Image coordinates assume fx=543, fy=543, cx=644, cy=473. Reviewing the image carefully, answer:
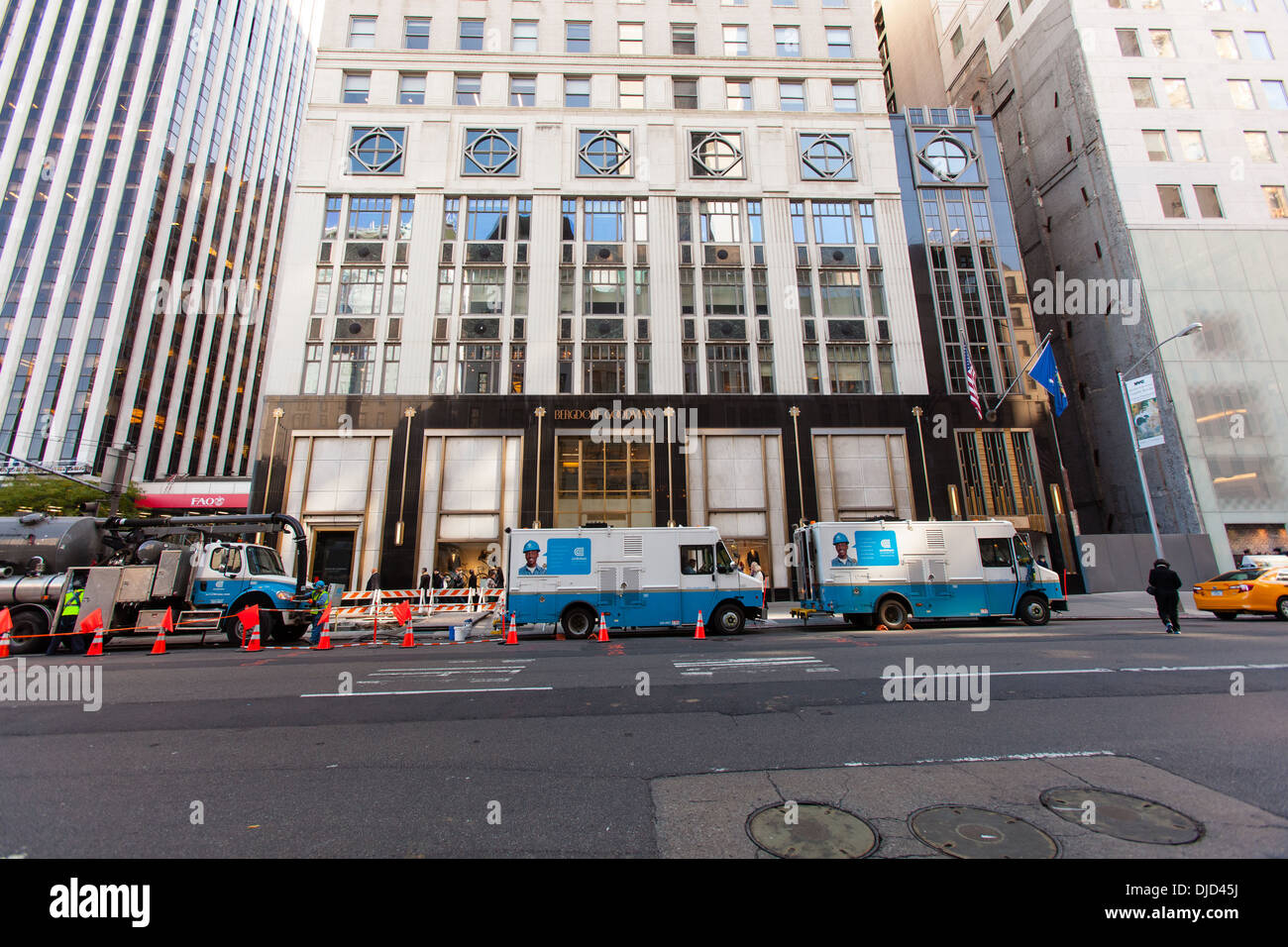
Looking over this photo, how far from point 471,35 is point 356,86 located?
767 centimetres

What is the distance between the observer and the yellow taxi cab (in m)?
15.4

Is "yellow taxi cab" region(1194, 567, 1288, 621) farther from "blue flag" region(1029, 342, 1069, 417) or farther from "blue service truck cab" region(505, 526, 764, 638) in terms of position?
"blue service truck cab" region(505, 526, 764, 638)

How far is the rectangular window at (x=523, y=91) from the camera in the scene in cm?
3266

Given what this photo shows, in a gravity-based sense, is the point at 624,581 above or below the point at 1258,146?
below

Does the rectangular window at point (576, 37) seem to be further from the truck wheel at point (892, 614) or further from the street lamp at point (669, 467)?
the truck wheel at point (892, 614)

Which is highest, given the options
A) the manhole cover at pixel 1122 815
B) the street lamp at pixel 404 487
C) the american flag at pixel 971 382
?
the american flag at pixel 971 382

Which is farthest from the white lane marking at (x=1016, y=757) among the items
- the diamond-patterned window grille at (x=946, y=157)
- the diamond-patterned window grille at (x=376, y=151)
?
the diamond-patterned window grille at (x=946, y=157)

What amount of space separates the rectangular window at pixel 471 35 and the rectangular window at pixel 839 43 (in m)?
21.8

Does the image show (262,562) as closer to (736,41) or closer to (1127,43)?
(736,41)

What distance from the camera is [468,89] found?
107 feet

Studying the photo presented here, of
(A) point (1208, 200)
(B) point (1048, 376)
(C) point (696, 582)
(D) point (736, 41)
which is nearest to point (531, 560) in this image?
(C) point (696, 582)
